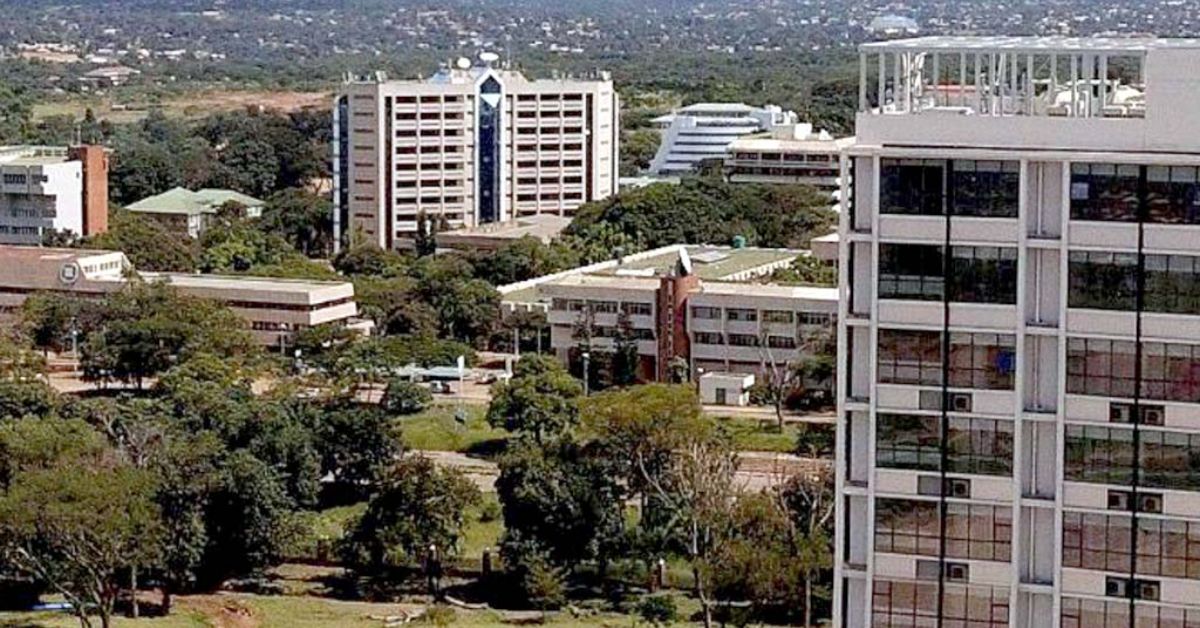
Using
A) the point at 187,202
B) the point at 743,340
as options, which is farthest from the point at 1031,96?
the point at 187,202

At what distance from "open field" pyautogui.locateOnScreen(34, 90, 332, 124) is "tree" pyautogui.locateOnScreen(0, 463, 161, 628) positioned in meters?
60.9

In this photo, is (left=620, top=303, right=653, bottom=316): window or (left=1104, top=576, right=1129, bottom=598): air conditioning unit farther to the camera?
(left=620, top=303, right=653, bottom=316): window

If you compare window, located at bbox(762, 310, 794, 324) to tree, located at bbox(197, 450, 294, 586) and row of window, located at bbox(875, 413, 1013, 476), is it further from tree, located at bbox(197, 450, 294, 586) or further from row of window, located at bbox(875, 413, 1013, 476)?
row of window, located at bbox(875, 413, 1013, 476)

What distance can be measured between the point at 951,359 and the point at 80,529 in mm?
10971

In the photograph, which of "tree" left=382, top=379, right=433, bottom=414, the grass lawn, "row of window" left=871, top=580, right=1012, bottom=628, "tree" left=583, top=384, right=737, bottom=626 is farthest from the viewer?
"tree" left=382, top=379, right=433, bottom=414

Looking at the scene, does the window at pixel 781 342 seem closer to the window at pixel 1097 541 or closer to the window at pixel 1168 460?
the window at pixel 1097 541

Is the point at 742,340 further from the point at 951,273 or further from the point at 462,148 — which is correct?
the point at 951,273

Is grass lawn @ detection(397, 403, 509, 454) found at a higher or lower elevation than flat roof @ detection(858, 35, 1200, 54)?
lower

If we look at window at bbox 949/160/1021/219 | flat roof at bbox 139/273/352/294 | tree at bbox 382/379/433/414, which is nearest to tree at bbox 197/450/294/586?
tree at bbox 382/379/433/414

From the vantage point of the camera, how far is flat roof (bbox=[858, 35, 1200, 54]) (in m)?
11.0

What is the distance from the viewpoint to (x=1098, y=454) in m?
10.9

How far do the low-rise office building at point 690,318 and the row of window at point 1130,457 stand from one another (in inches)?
861

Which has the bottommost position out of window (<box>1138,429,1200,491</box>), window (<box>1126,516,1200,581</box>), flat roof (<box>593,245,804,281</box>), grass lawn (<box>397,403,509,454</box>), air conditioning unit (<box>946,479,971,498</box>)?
grass lawn (<box>397,403,509,454</box>)

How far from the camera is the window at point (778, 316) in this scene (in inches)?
1310
